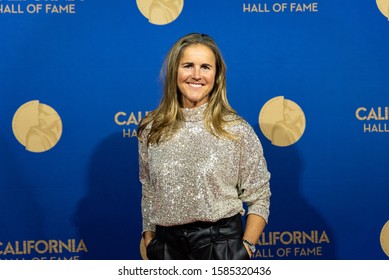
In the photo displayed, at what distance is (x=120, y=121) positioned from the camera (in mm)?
2748

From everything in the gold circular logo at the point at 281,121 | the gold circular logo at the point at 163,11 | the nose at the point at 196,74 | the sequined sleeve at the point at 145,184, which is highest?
the gold circular logo at the point at 163,11

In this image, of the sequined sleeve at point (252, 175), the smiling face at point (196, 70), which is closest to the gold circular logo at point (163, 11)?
the smiling face at point (196, 70)

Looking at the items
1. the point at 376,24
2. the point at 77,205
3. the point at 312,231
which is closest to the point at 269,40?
the point at 376,24

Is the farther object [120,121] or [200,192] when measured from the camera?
[120,121]

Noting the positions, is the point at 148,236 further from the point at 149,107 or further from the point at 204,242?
the point at 149,107

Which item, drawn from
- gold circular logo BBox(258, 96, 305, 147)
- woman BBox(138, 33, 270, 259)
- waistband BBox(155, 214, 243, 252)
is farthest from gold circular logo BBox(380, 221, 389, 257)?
waistband BBox(155, 214, 243, 252)

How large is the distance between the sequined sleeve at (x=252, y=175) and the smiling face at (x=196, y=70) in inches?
7.8

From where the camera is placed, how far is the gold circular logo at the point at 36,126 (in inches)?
107

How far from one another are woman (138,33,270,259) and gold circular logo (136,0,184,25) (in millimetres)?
694

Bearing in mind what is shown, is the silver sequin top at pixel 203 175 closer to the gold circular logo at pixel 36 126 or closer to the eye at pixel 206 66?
the eye at pixel 206 66

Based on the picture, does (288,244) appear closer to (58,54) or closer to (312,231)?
(312,231)

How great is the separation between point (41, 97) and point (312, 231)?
1.54 m

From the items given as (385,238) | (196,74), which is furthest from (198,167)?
(385,238)

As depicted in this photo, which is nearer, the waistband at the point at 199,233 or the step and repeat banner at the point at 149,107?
the waistband at the point at 199,233
